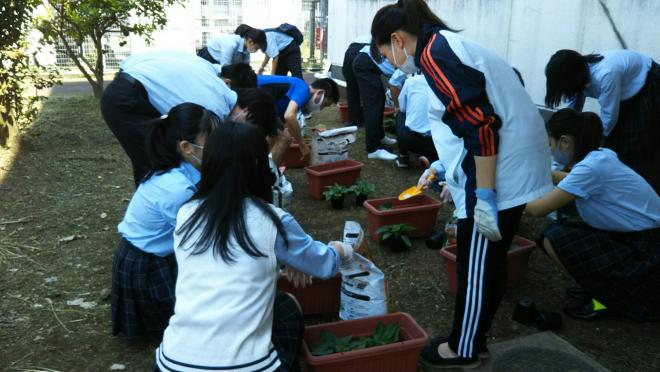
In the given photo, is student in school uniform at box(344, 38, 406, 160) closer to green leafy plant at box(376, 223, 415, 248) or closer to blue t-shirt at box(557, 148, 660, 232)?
green leafy plant at box(376, 223, 415, 248)

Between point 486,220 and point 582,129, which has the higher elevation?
point 582,129

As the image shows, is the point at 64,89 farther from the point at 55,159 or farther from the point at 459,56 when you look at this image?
the point at 459,56

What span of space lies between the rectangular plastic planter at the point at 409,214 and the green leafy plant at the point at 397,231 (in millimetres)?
117

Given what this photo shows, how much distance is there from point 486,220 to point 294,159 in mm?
3845

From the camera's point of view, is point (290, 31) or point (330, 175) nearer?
point (330, 175)

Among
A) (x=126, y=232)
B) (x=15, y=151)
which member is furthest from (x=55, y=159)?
(x=126, y=232)

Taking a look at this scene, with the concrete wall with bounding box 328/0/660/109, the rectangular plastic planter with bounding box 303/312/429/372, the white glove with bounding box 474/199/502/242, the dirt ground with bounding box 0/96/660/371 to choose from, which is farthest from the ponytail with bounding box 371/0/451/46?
the concrete wall with bounding box 328/0/660/109

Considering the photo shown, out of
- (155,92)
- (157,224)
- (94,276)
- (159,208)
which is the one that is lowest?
(94,276)

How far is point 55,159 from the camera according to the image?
6.12 metres

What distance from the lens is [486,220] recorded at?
7.04 feet

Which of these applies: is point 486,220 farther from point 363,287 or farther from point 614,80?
point 614,80

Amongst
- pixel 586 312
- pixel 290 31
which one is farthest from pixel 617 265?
pixel 290 31

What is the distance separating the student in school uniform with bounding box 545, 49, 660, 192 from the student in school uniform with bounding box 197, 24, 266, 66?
356 centimetres

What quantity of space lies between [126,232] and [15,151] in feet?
14.2
